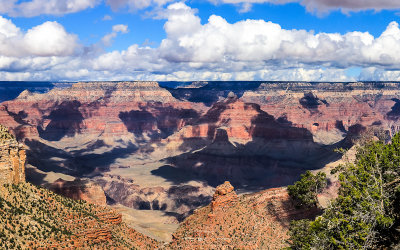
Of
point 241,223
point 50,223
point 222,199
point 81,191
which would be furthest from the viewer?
point 81,191

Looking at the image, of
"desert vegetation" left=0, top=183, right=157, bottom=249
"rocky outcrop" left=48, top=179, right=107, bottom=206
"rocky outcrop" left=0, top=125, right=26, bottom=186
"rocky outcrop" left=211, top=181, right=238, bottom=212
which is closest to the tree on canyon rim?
"rocky outcrop" left=211, top=181, right=238, bottom=212

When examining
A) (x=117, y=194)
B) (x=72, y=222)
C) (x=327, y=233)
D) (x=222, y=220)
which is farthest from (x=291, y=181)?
(x=327, y=233)

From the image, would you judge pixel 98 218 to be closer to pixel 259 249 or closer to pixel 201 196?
pixel 259 249

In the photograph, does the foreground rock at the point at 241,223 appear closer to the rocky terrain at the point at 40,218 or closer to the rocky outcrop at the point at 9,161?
the rocky terrain at the point at 40,218

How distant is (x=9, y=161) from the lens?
4850 centimetres

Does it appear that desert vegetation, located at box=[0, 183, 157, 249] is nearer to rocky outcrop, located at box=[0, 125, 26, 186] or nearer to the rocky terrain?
the rocky terrain

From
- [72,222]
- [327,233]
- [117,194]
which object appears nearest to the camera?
[327,233]

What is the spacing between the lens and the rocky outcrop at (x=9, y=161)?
48.0 metres

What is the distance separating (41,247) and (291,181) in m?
153

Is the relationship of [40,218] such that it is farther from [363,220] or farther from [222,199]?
[363,220]

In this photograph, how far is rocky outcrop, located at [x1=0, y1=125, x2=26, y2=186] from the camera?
48.0 m

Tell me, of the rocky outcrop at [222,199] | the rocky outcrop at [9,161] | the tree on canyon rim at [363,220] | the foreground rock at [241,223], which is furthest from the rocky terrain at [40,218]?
the tree on canyon rim at [363,220]

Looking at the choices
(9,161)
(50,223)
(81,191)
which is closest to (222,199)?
(50,223)

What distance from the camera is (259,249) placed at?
50906mm
